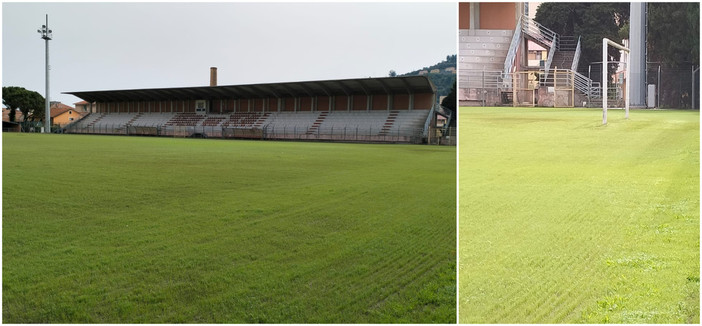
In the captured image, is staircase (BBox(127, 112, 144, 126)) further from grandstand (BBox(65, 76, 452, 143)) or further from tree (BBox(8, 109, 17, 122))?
tree (BBox(8, 109, 17, 122))

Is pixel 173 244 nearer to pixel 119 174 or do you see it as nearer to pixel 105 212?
pixel 105 212

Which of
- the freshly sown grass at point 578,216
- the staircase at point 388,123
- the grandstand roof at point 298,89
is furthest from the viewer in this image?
the staircase at point 388,123

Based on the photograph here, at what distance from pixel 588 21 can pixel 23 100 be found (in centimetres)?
495

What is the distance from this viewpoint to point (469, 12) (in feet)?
8.10

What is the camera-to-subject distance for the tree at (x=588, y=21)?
255 cm

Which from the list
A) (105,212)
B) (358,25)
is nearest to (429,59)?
(358,25)

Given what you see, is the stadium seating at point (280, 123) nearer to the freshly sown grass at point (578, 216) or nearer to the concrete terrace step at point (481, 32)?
the freshly sown grass at point (578, 216)

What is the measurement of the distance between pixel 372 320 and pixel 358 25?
8.81ft

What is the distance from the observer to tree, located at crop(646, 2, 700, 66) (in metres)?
2.81

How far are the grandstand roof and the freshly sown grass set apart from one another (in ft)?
49.1

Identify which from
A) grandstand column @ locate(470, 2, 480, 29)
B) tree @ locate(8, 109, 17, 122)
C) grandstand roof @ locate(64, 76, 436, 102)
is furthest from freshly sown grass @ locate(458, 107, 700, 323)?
grandstand roof @ locate(64, 76, 436, 102)

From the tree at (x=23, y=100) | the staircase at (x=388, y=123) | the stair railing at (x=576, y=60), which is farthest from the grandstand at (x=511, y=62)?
the staircase at (x=388, y=123)

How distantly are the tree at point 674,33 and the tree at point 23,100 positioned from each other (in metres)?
4.71

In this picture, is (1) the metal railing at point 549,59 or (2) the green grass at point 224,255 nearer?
(2) the green grass at point 224,255
